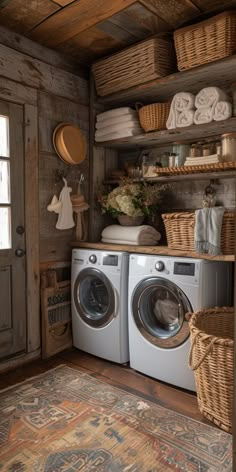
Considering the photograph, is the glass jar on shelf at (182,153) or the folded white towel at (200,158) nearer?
the folded white towel at (200,158)

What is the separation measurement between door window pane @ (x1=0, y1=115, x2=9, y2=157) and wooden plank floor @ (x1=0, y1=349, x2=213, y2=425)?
1573 mm

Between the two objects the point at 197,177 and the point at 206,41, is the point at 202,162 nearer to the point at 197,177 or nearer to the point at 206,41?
the point at 197,177

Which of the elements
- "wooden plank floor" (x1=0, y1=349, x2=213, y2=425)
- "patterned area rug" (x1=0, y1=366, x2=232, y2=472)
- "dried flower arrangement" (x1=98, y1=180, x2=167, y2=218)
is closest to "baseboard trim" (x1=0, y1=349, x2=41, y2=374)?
"wooden plank floor" (x1=0, y1=349, x2=213, y2=425)

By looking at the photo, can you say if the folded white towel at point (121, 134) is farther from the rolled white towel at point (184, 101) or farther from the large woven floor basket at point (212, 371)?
the large woven floor basket at point (212, 371)

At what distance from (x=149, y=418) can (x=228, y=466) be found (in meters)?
0.48

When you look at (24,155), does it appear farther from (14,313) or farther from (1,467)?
(1,467)

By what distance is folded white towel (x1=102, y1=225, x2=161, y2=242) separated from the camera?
2434 mm

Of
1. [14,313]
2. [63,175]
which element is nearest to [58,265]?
[14,313]

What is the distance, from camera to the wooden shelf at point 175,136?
7.19 ft

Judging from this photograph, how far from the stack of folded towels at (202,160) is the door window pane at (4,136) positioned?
1.28m

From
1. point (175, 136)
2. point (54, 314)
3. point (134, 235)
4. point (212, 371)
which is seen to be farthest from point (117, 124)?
point (212, 371)

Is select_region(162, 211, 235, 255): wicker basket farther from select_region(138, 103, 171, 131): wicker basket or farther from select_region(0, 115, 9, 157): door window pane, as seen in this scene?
select_region(0, 115, 9, 157): door window pane

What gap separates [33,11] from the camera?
6.87ft

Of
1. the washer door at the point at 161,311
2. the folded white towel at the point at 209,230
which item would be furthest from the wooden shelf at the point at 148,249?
the washer door at the point at 161,311
